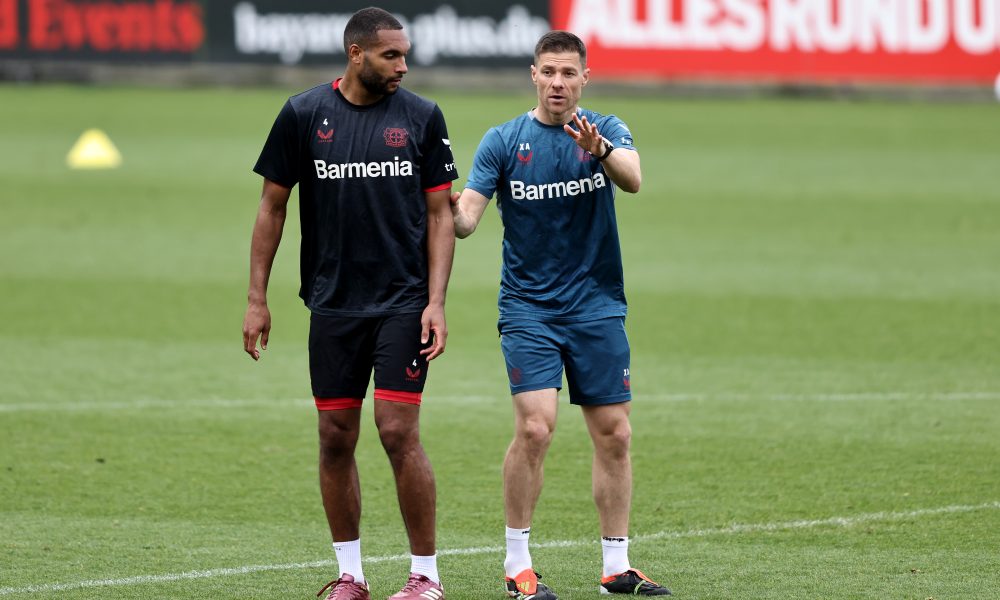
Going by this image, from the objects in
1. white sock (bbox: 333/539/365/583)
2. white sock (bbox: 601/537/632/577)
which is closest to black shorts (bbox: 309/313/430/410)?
white sock (bbox: 333/539/365/583)

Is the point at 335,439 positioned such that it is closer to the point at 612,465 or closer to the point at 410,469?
the point at 410,469

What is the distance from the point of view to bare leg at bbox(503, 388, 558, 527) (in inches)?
236

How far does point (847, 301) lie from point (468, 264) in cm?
377

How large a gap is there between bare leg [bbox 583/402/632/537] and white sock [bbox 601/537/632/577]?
2cm

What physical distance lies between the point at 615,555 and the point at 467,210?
1.47m

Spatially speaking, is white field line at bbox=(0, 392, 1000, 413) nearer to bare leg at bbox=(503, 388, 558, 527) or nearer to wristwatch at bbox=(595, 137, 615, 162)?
bare leg at bbox=(503, 388, 558, 527)

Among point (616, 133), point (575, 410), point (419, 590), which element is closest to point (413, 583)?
point (419, 590)

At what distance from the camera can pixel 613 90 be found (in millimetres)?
27938

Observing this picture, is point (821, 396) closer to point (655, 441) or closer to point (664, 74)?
point (655, 441)

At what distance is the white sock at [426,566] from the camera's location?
5781 mm

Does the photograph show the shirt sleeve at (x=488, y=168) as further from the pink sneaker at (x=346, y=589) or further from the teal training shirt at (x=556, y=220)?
the pink sneaker at (x=346, y=589)

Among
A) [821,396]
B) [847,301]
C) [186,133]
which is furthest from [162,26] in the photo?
[821,396]

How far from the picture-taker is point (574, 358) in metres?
6.09

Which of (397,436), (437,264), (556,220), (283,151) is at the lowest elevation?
(397,436)
